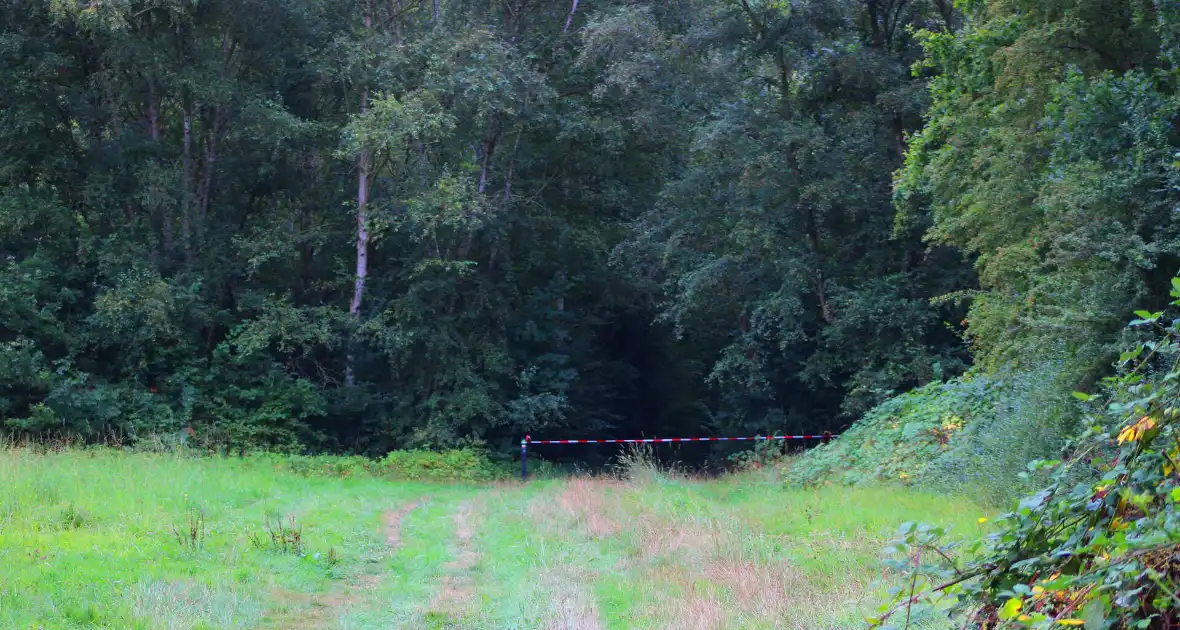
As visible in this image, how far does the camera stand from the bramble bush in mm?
2932

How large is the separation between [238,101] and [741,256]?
1195 centimetres

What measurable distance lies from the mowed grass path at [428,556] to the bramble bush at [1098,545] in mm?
2528

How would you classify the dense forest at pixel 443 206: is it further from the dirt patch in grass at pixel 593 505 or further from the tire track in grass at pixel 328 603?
the tire track in grass at pixel 328 603

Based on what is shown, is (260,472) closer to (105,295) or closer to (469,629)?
(105,295)

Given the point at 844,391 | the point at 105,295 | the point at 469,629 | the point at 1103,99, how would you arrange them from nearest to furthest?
the point at 469,629 < the point at 1103,99 < the point at 105,295 < the point at 844,391

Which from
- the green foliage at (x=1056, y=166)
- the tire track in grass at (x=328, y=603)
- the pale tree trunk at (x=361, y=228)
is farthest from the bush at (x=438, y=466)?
the tire track in grass at (x=328, y=603)

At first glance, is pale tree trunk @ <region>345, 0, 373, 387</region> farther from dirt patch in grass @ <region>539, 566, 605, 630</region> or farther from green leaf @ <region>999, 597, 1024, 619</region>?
green leaf @ <region>999, 597, 1024, 619</region>

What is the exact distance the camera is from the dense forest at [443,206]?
20641mm

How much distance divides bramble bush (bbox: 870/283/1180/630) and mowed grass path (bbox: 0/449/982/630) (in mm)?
2528

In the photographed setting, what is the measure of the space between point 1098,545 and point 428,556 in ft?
24.8

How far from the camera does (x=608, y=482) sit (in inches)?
618

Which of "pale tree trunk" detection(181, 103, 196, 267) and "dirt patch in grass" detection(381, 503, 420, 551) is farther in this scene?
"pale tree trunk" detection(181, 103, 196, 267)

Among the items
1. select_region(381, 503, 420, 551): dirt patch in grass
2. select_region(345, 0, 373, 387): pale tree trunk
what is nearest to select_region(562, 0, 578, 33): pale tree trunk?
select_region(345, 0, 373, 387): pale tree trunk

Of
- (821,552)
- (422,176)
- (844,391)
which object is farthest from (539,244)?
(821,552)
